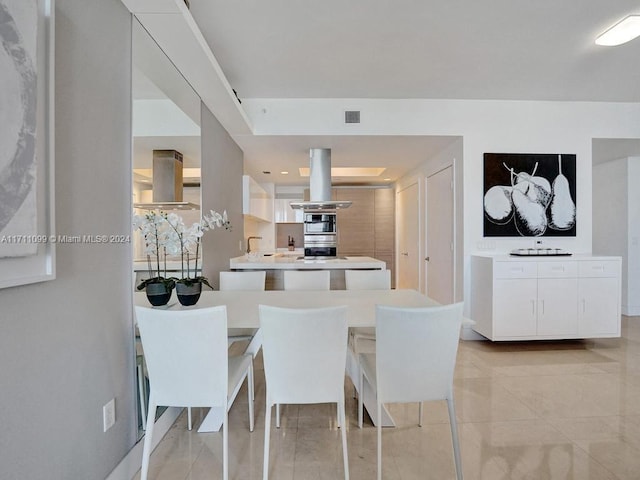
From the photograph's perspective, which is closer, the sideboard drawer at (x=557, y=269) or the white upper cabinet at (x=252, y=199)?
the sideboard drawer at (x=557, y=269)

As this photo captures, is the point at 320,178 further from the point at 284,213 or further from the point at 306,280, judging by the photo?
the point at 284,213

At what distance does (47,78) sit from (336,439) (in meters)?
2.18

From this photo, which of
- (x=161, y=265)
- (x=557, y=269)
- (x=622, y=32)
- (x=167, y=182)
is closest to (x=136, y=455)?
(x=161, y=265)

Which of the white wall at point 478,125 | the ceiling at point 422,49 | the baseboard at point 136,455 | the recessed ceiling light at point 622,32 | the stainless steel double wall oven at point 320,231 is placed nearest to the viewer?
the baseboard at point 136,455

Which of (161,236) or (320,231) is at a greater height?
(320,231)

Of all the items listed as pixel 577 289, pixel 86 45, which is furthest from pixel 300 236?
pixel 86 45

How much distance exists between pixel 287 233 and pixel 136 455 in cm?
570

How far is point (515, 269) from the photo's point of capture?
11.2 ft

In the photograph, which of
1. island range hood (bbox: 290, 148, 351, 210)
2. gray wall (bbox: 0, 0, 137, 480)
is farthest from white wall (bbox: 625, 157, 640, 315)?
gray wall (bbox: 0, 0, 137, 480)

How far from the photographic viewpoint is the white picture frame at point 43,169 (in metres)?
1.08

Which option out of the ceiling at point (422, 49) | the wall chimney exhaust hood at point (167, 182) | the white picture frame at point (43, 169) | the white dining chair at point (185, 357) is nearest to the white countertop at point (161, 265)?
the wall chimney exhaust hood at point (167, 182)

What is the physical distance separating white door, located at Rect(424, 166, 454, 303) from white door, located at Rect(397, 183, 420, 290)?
54cm

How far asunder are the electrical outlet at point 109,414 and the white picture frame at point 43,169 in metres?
0.72

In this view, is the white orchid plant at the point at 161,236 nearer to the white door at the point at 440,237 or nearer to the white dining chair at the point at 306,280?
the white dining chair at the point at 306,280
